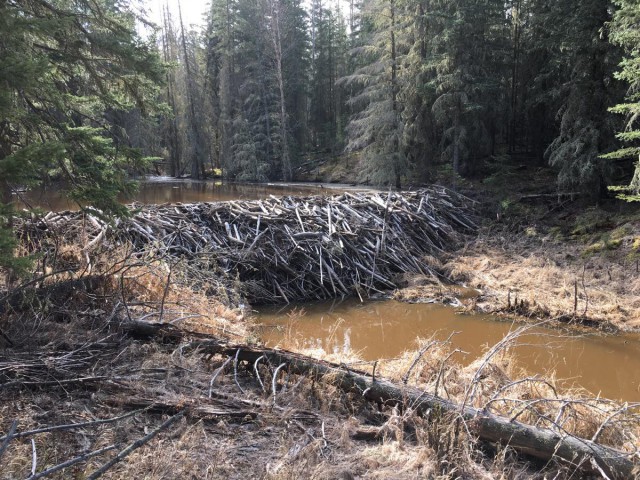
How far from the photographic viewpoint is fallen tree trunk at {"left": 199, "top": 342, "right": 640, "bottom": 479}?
3.18 m

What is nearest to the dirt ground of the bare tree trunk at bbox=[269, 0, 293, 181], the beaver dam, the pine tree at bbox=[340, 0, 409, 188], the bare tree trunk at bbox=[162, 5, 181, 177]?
the beaver dam

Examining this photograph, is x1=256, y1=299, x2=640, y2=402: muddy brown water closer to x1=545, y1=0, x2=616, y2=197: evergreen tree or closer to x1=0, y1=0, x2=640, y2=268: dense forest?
x1=0, y1=0, x2=640, y2=268: dense forest

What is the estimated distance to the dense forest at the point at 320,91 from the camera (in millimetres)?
5285

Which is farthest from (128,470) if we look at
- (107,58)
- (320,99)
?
(320,99)

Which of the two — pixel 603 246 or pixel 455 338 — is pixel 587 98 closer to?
pixel 603 246

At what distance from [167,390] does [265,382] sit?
0.98m

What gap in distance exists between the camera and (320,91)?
43.3 metres

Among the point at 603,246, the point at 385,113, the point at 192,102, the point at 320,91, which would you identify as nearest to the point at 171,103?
the point at 192,102

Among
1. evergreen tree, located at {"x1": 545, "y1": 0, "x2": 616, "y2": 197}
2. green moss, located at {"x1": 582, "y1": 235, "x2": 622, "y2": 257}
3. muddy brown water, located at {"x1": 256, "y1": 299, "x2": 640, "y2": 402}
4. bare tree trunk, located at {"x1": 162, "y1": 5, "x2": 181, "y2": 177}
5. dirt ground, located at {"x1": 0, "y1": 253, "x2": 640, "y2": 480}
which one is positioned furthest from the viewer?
bare tree trunk, located at {"x1": 162, "y1": 5, "x2": 181, "y2": 177}

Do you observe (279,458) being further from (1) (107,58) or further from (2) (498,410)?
(1) (107,58)

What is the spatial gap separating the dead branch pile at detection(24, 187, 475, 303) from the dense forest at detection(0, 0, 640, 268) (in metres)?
2.29

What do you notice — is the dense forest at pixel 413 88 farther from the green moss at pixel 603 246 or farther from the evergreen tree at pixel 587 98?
the green moss at pixel 603 246

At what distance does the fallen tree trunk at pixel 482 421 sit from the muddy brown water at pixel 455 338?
7.09 ft

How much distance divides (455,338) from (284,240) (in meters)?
4.59
